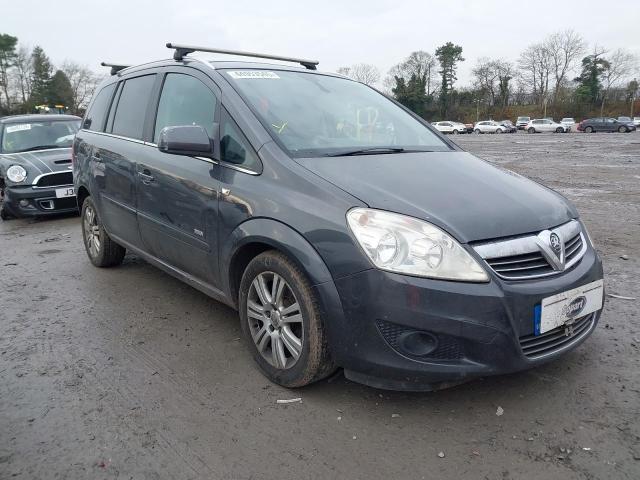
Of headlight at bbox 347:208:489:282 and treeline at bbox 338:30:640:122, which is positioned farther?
treeline at bbox 338:30:640:122

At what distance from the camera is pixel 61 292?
4.55 m

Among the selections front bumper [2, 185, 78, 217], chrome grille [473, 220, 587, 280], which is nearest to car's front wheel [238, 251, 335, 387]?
chrome grille [473, 220, 587, 280]

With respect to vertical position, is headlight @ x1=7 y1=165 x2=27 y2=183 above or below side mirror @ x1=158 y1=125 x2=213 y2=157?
below

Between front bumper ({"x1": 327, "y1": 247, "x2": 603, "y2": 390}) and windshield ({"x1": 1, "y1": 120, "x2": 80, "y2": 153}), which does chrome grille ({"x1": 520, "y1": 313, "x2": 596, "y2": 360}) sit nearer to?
front bumper ({"x1": 327, "y1": 247, "x2": 603, "y2": 390})

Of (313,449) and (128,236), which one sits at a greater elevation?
(128,236)

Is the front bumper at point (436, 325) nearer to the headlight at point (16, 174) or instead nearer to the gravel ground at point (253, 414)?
the gravel ground at point (253, 414)

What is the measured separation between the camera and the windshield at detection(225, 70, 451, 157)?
3.03 metres

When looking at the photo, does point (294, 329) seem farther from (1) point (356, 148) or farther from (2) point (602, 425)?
(2) point (602, 425)

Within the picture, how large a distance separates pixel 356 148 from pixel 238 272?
40.1 inches

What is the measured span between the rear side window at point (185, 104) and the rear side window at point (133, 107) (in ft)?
0.96

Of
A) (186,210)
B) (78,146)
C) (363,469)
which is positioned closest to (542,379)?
(363,469)

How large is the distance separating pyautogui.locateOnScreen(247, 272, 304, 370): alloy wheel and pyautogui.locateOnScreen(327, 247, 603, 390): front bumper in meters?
0.33

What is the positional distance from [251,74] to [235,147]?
680mm

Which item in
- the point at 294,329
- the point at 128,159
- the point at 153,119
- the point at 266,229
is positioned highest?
the point at 153,119
